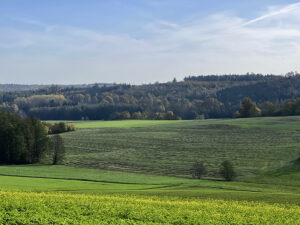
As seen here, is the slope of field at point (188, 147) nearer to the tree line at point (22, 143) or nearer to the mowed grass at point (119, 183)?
the tree line at point (22, 143)

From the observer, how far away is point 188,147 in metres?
84.7

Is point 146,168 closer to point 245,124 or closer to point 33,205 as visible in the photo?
point 33,205

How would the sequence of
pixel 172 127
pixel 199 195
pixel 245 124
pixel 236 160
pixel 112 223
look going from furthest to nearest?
pixel 172 127
pixel 245 124
pixel 236 160
pixel 199 195
pixel 112 223

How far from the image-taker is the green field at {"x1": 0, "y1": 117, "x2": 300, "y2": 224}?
19562mm

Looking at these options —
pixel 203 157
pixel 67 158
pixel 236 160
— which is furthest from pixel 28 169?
pixel 236 160

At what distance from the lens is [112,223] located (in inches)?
691

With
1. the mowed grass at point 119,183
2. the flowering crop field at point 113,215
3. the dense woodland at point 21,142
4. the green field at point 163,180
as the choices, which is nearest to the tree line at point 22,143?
the dense woodland at point 21,142

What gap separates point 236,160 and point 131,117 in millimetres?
123214

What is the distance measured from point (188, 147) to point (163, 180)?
32584 millimetres

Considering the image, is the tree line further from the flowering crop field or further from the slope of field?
the flowering crop field

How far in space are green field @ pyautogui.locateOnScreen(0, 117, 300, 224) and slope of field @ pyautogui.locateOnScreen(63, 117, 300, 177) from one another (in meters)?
0.19

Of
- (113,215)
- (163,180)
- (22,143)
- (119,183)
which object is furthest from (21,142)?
(113,215)

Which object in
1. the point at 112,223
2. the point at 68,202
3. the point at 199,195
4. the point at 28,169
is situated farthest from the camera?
the point at 28,169

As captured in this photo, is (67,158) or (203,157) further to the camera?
(67,158)
